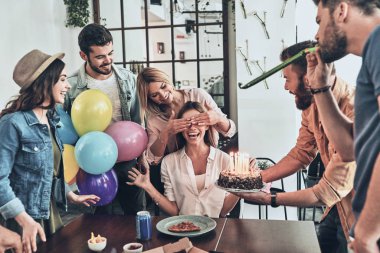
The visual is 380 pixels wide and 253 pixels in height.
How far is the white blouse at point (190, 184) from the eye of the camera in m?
2.32

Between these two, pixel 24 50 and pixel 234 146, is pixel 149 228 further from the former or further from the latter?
pixel 24 50

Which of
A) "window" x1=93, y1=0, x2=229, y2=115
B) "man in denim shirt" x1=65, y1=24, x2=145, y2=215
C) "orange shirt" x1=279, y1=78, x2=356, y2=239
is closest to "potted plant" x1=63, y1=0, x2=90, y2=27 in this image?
"window" x1=93, y1=0, x2=229, y2=115

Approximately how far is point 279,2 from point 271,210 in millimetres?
2085

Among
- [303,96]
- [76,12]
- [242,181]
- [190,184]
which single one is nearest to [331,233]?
[242,181]

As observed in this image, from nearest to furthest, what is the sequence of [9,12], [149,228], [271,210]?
[149,228], [9,12], [271,210]

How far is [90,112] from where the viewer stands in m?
2.31

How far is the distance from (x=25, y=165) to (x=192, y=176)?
3.00ft

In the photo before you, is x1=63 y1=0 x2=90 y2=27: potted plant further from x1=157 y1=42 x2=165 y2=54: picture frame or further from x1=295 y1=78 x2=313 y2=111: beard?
x1=295 y1=78 x2=313 y2=111: beard

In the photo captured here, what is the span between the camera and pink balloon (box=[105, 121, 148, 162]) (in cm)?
243

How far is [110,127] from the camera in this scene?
2.51 metres

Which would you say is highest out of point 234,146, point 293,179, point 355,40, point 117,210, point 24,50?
point 24,50

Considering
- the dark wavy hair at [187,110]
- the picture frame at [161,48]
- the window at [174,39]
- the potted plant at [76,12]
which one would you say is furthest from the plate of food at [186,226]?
the potted plant at [76,12]

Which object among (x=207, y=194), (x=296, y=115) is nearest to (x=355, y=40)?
(x=207, y=194)

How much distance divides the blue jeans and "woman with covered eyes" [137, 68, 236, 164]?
0.84 meters
